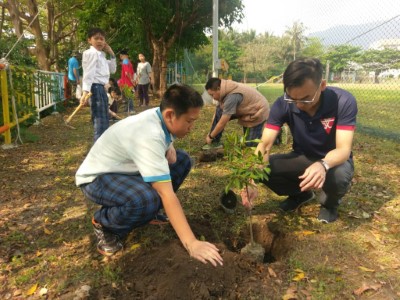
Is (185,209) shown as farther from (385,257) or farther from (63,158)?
(63,158)

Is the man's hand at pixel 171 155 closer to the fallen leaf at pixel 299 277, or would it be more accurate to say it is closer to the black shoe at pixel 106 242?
the black shoe at pixel 106 242

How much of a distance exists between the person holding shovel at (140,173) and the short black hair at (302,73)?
0.70 metres

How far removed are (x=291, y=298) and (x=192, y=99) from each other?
128 cm

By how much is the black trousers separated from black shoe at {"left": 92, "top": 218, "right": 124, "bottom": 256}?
4.52 ft

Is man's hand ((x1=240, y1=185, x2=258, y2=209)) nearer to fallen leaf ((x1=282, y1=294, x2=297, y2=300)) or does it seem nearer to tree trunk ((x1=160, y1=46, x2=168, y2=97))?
fallen leaf ((x1=282, y1=294, x2=297, y2=300))

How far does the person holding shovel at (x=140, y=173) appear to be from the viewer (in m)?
1.89

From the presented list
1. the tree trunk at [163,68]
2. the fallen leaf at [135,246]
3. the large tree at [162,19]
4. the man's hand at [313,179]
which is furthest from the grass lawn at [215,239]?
the tree trunk at [163,68]

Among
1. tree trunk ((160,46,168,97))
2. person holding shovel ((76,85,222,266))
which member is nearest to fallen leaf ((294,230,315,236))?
person holding shovel ((76,85,222,266))

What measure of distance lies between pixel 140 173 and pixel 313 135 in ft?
4.70

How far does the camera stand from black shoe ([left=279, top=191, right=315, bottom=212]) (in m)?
3.15

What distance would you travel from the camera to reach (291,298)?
201 cm

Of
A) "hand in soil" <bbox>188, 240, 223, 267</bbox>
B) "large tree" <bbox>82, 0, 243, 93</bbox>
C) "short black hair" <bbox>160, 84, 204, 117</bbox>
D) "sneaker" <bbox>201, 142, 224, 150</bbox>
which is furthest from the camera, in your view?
"large tree" <bbox>82, 0, 243, 93</bbox>

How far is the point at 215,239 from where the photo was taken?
268cm

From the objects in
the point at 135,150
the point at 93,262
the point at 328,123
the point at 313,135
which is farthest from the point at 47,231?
the point at 328,123
